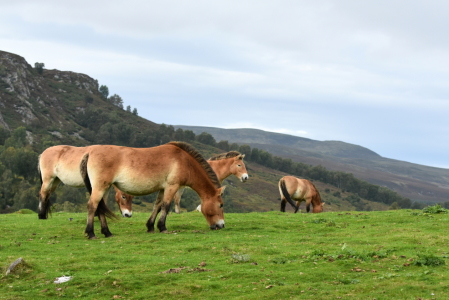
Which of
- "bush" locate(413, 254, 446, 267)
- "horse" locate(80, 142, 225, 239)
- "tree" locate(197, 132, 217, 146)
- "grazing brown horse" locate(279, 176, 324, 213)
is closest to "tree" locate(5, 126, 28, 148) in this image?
"tree" locate(197, 132, 217, 146)

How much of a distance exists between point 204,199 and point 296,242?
13.3 ft

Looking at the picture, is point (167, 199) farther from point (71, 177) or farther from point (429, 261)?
point (429, 261)

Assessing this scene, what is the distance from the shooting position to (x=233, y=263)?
37.4ft

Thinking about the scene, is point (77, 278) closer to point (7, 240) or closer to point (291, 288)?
point (291, 288)

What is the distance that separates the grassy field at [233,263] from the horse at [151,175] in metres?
0.85

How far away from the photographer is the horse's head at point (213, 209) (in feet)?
55.4

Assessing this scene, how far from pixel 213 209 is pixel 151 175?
2622 mm

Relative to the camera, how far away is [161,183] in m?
16.2

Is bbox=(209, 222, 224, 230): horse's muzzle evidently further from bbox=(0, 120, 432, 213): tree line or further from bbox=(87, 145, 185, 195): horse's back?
bbox=(0, 120, 432, 213): tree line

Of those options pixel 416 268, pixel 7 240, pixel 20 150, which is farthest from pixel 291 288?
pixel 20 150

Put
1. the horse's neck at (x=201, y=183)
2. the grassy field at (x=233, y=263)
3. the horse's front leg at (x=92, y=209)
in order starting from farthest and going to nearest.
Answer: the horse's neck at (x=201, y=183), the horse's front leg at (x=92, y=209), the grassy field at (x=233, y=263)

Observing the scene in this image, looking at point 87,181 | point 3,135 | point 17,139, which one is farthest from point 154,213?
point 3,135

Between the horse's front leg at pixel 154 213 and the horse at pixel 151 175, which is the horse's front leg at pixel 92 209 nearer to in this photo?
the horse at pixel 151 175

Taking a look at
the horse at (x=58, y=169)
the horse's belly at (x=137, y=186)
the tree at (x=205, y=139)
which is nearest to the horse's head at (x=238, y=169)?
the horse at (x=58, y=169)
